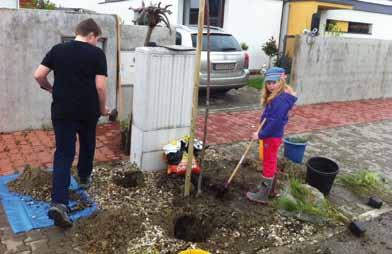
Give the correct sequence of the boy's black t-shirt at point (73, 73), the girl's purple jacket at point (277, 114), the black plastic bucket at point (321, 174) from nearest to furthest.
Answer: the boy's black t-shirt at point (73, 73) → the girl's purple jacket at point (277, 114) → the black plastic bucket at point (321, 174)

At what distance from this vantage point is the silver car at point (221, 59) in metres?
9.13

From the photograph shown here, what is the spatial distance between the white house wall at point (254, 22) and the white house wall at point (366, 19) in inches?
101

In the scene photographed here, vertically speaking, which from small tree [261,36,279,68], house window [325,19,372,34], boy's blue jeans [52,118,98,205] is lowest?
boy's blue jeans [52,118,98,205]

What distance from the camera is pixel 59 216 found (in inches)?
146

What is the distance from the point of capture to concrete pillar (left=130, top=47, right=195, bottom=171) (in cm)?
487

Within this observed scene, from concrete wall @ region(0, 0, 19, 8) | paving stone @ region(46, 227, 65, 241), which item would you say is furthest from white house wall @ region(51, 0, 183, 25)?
paving stone @ region(46, 227, 65, 241)

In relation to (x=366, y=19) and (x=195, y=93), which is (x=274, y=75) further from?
(x=366, y=19)

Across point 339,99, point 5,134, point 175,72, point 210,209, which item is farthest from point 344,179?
point 339,99

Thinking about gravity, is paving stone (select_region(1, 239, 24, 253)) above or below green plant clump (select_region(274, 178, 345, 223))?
below

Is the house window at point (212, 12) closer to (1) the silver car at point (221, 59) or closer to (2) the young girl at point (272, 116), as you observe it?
(1) the silver car at point (221, 59)

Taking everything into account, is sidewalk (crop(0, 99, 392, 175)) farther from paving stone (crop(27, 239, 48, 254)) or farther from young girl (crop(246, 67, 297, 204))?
young girl (crop(246, 67, 297, 204))

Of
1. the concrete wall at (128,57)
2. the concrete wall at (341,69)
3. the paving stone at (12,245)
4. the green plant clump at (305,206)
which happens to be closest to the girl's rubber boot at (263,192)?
the green plant clump at (305,206)

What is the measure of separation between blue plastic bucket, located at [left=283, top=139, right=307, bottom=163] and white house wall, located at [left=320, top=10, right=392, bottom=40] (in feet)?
Answer: 38.9

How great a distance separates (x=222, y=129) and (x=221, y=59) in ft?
8.26
